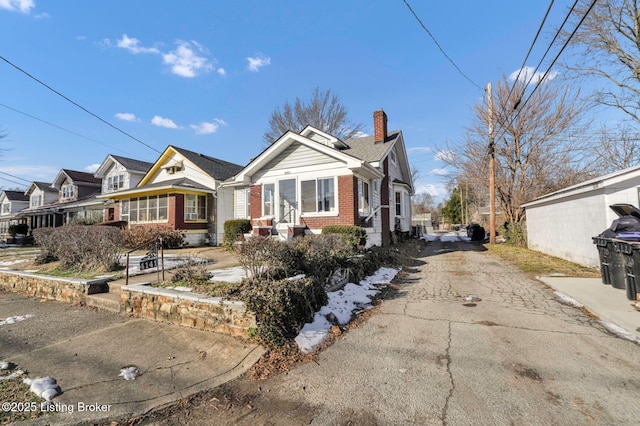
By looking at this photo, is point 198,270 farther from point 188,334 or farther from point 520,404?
point 520,404

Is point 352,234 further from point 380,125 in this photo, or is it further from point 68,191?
point 68,191

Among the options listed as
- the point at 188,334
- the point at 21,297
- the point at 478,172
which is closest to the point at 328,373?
the point at 188,334

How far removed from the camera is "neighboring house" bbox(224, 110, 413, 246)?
11.6 m

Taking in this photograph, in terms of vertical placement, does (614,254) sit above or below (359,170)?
below

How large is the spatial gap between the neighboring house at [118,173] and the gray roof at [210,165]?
7.01 m

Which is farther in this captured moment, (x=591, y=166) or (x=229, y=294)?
(x=591, y=166)

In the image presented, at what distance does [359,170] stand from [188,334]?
8.70 m

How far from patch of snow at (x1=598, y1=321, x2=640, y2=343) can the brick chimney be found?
12.8 m

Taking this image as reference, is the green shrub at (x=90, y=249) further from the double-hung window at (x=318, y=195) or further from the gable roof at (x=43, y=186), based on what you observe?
the gable roof at (x=43, y=186)

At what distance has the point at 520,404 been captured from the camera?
8.91 feet

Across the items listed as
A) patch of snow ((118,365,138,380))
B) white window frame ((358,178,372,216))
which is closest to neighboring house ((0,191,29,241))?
white window frame ((358,178,372,216))

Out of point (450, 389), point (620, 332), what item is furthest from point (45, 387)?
point (620, 332)

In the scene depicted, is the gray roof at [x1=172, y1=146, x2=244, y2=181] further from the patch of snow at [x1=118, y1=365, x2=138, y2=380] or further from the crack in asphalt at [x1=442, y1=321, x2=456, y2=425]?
the crack in asphalt at [x1=442, y1=321, x2=456, y2=425]

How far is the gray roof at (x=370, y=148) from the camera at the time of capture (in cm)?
1420
